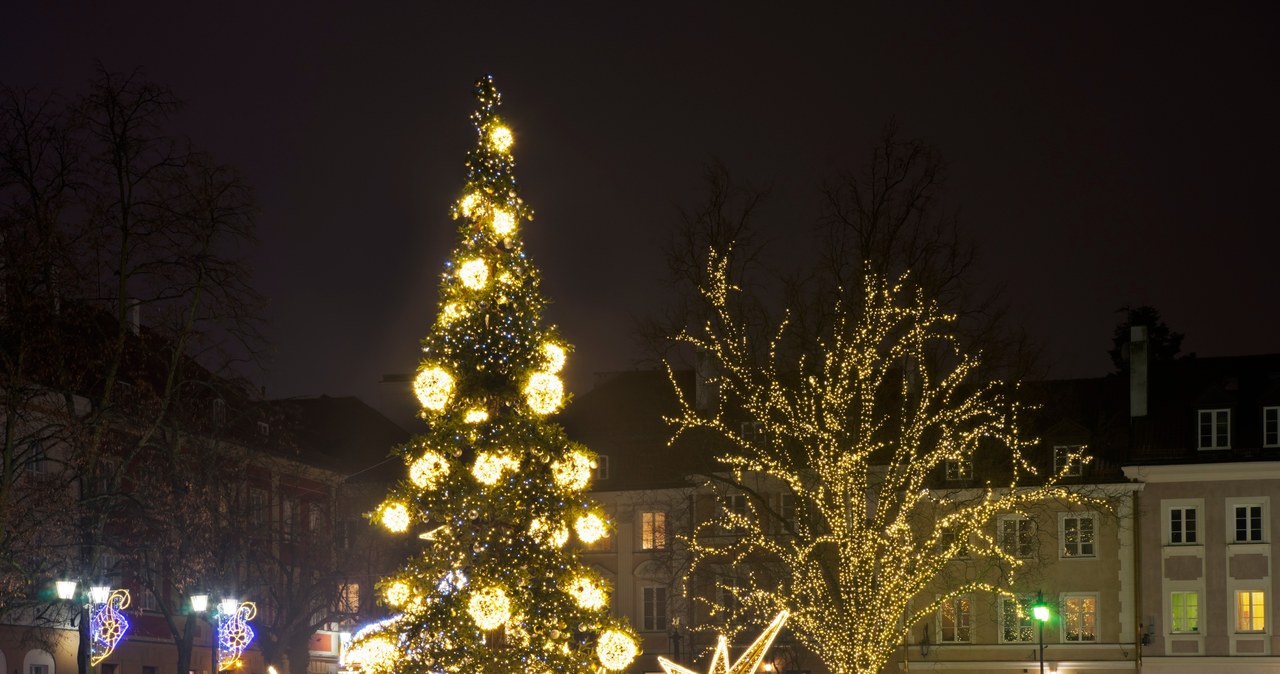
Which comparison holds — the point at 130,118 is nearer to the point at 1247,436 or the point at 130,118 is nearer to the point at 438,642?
the point at 438,642

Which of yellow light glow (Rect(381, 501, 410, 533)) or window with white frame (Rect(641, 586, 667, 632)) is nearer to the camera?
yellow light glow (Rect(381, 501, 410, 533))

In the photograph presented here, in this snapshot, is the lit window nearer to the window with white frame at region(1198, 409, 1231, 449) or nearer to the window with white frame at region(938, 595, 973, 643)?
the window with white frame at region(1198, 409, 1231, 449)

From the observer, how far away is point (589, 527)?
23734 mm

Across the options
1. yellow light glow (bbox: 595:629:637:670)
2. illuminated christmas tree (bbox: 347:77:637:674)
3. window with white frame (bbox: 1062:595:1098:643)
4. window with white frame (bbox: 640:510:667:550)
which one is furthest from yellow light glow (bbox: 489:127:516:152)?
window with white frame (bbox: 640:510:667:550)

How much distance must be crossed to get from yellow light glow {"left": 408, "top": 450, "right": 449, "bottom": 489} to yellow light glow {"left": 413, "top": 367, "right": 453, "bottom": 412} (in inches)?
26.1

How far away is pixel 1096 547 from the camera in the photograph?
2151 inches

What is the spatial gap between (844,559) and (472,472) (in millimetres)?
11894

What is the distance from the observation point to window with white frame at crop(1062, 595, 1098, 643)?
2146 inches

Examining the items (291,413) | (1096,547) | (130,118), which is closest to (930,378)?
(291,413)

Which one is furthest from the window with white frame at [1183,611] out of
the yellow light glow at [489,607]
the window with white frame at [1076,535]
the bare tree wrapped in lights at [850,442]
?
the yellow light glow at [489,607]

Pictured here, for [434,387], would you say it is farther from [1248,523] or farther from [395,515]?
[1248,523]

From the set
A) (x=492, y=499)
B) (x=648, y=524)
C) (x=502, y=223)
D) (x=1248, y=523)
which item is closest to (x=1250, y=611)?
(x=1248, y=523)

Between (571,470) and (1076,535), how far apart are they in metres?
34.5

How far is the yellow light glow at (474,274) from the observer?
2362 centimetres
